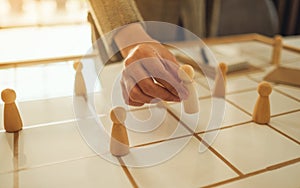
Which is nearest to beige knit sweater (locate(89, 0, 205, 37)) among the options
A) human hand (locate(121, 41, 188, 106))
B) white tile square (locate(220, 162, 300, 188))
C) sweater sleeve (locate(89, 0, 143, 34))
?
sweater sleeve (locate(89, 0, 143, 34))

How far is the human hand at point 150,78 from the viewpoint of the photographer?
1.67 ft

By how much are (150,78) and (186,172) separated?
0.49 feet

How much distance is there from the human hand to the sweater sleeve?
0.48 feet

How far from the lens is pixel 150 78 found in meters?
0.51

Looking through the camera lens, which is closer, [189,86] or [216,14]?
[189,86]

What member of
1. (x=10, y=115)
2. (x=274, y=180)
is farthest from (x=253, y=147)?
(x=10, y=115)

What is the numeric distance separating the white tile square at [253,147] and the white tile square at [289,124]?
0.02 metres

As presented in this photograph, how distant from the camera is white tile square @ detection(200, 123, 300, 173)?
1.62 feet

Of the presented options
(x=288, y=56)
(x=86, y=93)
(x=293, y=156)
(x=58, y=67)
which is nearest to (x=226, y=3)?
(x=288, y=56)

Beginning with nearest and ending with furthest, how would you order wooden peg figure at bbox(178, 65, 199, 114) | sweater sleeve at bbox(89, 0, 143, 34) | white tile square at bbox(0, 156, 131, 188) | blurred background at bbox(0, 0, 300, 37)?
white tile square at bbox(0, 156, 131, 188) < wooden peg figure at bbox(178, 65, 199, 114) < sweater sleeve at bbox(89, 0, 143, 34) < blurred background at bbox(0, 0, 300, 37)

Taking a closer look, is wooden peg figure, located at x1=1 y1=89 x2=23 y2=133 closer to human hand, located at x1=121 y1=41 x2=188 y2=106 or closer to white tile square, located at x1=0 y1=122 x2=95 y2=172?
white tile square, located at x1=0 y1=122 x2=95 y2=172

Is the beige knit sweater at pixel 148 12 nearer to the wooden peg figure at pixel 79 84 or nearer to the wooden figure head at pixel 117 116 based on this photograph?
the wooden peg figure at pixel 79 84

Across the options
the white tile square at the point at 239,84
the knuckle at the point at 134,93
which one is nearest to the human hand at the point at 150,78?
the knuckle at the point at 134,93

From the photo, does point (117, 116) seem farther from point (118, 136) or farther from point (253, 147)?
point (253, 147)
